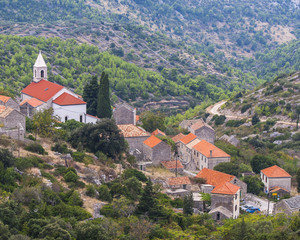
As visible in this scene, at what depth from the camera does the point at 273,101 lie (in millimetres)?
94375

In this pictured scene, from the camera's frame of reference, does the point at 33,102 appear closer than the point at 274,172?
No

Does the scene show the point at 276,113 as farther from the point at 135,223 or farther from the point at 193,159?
the point at 135,223

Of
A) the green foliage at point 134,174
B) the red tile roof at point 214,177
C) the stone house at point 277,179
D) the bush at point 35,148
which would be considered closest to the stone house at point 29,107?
the bush at point 35,148

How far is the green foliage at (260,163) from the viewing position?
5712 cm

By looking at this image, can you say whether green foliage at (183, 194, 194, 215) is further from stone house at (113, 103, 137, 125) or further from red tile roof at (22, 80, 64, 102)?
red tile roof at (22, 80, 64, 102)

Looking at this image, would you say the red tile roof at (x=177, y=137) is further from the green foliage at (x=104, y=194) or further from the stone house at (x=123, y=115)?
the green foliage at (x=104, y=194)

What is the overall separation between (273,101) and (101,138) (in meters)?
A: 52.5

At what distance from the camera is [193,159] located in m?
57.1

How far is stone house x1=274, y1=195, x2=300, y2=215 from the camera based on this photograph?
136ft

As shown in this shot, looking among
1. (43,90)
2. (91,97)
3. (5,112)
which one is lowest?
(5,112)

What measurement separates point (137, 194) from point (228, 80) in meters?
108

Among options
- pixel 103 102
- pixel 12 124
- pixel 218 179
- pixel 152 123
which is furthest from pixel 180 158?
pixel 12 124

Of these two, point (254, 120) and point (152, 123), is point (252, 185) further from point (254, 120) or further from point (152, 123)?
point (254, 120)

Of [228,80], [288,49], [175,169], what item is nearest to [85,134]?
[175,169]
